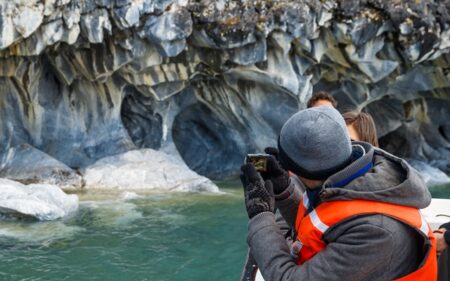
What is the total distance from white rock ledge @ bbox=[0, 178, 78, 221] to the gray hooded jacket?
881 cm

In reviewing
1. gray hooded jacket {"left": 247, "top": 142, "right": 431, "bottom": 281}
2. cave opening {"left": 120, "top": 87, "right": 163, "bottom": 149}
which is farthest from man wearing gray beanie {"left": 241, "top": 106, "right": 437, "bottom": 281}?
cave opening {"left": 120, "top": 87, "right": 163, "bottom": 149}

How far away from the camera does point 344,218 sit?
5.70 ft

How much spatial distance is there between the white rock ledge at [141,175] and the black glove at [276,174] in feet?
40.6

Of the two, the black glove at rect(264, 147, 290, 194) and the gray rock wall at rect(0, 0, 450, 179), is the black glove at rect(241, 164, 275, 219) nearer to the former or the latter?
the black glove at rect(264, 147, 290, 194)

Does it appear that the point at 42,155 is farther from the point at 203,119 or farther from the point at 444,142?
the point at 444,142

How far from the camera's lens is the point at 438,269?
203 cm

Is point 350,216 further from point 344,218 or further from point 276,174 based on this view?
point 276,174

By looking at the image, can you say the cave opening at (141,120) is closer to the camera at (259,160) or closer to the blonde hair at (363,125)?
the blonde hair at (363,125)

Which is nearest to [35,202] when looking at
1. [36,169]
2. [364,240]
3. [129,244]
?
[129,244]

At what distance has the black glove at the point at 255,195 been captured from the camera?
2.05 metres

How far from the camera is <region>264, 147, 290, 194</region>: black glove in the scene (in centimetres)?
229

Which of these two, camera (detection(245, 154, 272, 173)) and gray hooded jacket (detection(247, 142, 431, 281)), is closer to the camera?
gray hooded jacket (detection(247, 142, 431, 281))

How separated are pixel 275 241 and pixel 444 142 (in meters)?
24.8

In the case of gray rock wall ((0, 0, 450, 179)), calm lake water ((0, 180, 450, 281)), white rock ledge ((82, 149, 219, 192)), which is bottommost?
white rock ledge ((82, 149, 219, 192))
